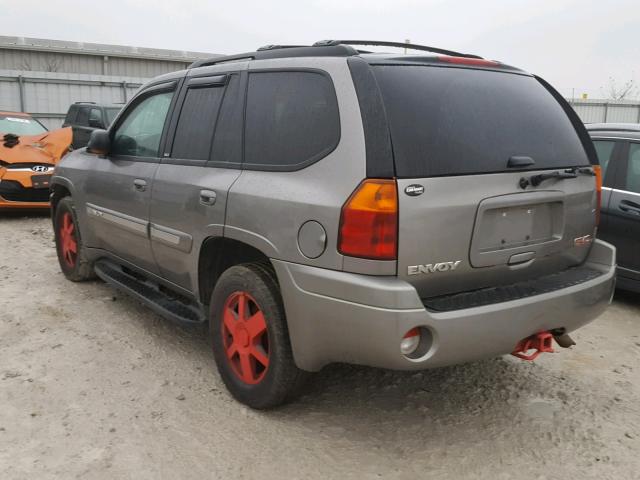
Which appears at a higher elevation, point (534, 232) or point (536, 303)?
point (534, 232)

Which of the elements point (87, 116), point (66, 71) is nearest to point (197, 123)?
point (87, 116)

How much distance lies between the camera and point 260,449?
2.72 metres

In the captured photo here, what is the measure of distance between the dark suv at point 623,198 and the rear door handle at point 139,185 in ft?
12.4

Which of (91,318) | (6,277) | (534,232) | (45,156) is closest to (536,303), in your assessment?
(534,232)

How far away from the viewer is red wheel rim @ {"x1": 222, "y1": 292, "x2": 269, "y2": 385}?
2922mm

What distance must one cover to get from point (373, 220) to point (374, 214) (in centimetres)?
3

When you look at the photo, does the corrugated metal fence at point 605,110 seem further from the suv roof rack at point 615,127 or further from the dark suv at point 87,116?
the suv roof rack at point 615,127

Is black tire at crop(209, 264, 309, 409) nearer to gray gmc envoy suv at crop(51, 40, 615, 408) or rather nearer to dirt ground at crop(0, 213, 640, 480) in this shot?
gray gmc envoy suv at crop(51, 40, 615, 408)

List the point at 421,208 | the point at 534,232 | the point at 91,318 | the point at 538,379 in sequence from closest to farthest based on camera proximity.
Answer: the point at 421,208
the point at 534,232
the point at 538,379
the point at 91,318

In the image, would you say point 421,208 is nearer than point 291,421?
Yes

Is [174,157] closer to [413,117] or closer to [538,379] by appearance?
[413,117]

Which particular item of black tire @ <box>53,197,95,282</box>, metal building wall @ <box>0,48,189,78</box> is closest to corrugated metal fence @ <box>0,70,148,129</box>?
metal building wall @ <box>0,48,189,78</box>

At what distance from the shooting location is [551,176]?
277 centimetres

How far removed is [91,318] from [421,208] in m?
3.08
